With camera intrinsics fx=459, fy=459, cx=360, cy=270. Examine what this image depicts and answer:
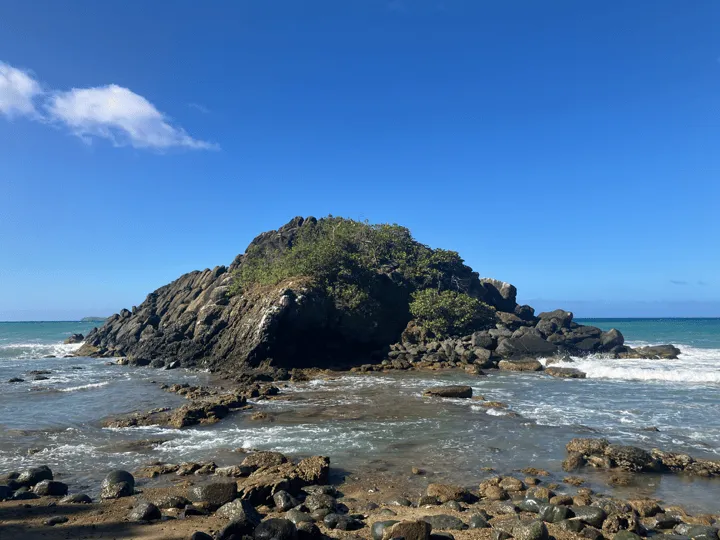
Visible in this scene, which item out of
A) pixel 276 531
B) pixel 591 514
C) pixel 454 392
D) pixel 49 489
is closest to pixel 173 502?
pixel 49 489

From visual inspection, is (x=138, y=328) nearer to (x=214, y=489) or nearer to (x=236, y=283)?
(x=236, y=283)

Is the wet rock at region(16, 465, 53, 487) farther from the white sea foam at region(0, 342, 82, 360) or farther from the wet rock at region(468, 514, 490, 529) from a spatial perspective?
the white sea foam at region(0, 342, 82, 360)

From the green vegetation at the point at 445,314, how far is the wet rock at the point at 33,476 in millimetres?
39828

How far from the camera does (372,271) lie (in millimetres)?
54188

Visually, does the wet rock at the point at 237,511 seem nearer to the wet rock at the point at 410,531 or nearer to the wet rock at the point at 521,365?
the wet rock at the point at 410,531

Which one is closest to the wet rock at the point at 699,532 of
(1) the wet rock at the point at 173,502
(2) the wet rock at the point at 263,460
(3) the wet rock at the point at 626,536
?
(3) the wet rock at the point at 626,536

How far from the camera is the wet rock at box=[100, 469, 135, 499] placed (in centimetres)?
1199

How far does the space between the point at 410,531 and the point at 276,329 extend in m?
34.1

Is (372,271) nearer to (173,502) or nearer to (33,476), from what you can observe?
(33,476)

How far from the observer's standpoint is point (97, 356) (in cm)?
5762

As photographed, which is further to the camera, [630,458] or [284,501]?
[630,458]

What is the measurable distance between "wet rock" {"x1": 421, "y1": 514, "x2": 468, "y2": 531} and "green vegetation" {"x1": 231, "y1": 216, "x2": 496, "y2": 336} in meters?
37.3

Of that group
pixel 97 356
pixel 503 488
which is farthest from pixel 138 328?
pixel 503 488

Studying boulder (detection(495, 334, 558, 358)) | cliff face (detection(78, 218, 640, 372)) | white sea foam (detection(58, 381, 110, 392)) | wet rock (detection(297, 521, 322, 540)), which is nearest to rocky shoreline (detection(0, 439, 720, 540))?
wet rock (detection(297, 521, 322, 540))
